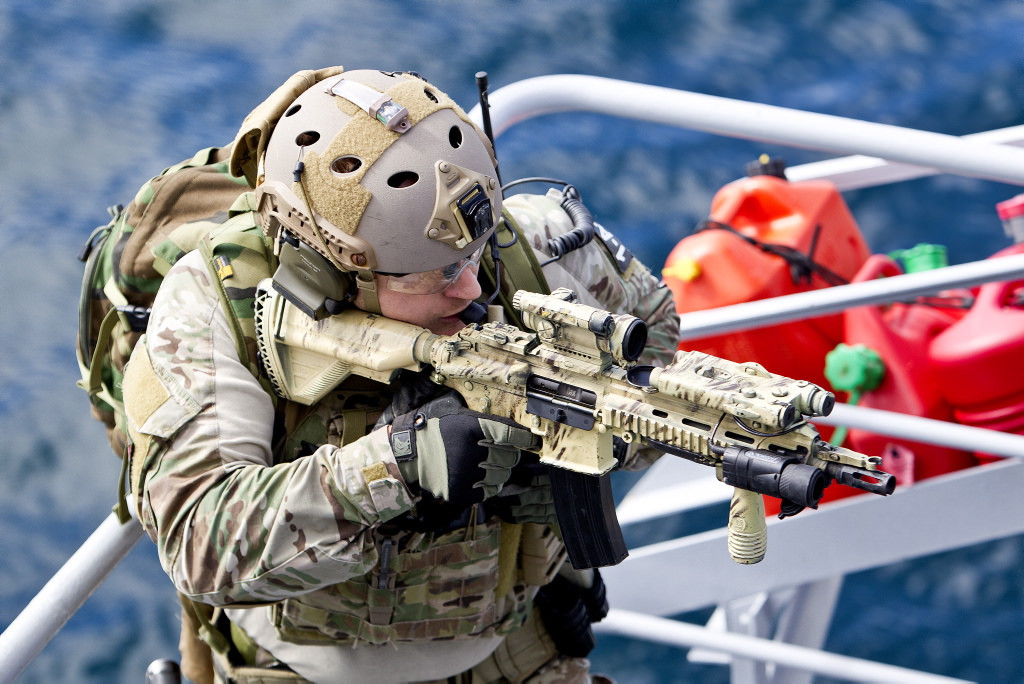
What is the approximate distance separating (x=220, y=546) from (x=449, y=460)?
453 millimetres

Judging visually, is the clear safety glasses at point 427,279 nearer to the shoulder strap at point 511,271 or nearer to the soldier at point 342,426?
the soldier at point 342,426

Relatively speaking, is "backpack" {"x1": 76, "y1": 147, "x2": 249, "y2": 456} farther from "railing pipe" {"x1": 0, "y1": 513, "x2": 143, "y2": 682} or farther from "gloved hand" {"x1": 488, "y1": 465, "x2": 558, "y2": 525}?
"gloved hand" {"x1": 488, "y1": 465, "x2": 558, "y2": 525}

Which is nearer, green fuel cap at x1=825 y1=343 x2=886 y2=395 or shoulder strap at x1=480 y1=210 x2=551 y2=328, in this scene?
shoulder strap at x1=480 y1=210 x2=551 y2=328

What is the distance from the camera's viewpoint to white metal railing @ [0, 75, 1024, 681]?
2.85 m

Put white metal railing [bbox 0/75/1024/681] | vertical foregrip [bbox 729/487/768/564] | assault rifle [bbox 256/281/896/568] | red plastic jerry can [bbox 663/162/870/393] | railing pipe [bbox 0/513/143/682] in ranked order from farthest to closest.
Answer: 1. red plastic jerry can [bbox 663/162/870/393]
2. white metal railing [bbox 0/75/1024/681]
3. railing pipe [bbox 0/513/143/682]
4. vertical foregrip [bbox 729/487/768/564]
5. assault rifle [bbox 256/281/896/568]

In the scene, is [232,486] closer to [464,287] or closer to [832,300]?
[464,287]

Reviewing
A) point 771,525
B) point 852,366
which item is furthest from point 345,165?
point 852,366

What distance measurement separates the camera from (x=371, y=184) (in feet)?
7.84

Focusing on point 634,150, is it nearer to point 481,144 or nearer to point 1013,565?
point 1013,565

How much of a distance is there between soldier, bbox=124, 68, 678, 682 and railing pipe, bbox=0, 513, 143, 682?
0.31 m

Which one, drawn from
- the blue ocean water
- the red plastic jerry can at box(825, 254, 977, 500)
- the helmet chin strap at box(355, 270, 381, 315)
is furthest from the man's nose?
the blue ocean water

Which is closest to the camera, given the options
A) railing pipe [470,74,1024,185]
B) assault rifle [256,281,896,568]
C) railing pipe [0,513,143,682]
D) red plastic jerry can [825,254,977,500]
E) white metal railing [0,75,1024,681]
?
assault rifle [256,281,896,568]

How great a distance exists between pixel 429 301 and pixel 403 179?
0.26 metres

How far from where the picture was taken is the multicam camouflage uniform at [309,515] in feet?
7.88
